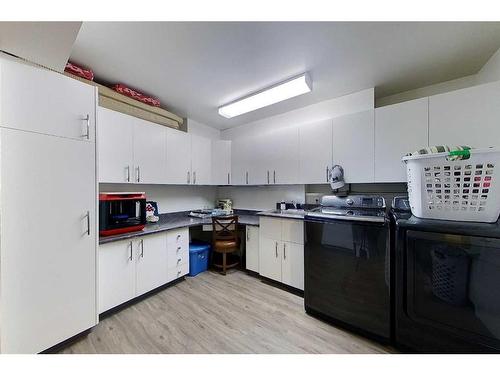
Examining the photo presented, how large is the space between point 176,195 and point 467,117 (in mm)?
3552

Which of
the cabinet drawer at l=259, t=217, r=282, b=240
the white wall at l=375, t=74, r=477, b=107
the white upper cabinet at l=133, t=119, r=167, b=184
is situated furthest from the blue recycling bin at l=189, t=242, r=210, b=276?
the white wall at l=375, t=74, r=477, b=107

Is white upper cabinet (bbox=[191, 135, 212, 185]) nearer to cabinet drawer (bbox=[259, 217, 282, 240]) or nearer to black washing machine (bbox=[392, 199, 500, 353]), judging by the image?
cabinet drawer (bbox=[259, 217, 282, 240])

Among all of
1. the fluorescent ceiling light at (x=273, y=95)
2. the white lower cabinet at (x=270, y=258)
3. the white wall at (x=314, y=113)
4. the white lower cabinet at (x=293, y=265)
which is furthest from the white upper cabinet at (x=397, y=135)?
the white lower cabinet at (x=270, y=258)

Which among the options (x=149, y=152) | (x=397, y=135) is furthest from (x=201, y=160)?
(x=397, y=135)

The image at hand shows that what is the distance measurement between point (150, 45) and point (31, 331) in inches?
86.8

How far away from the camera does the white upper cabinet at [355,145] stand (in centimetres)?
211

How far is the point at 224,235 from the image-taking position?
2.88m

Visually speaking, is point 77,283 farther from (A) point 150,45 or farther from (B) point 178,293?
(A) point 150,45

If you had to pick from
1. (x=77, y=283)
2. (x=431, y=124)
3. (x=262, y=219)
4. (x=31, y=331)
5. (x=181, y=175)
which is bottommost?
(x=31, y=331)

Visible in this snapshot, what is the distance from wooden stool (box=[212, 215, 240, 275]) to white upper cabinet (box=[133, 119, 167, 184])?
97 centimetres

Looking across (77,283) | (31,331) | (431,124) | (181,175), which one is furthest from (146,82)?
(431,124)

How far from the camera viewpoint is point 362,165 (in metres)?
2.15

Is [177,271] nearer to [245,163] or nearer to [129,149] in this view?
[129,149]
